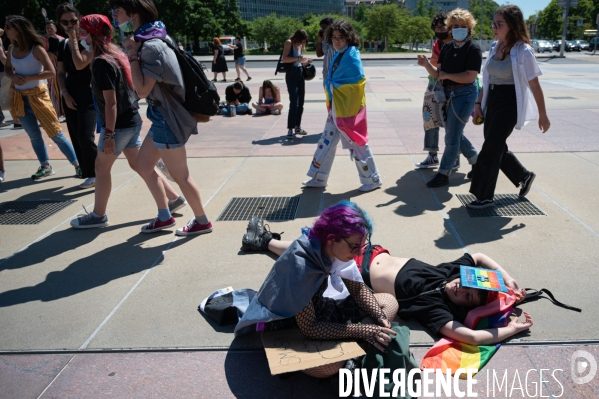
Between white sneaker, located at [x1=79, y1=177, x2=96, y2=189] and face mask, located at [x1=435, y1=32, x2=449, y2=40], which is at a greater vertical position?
face mask, located at [x1=435, y1=32, x2=449, y2=40]

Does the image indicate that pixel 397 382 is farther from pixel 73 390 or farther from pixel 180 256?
pixel 180 256

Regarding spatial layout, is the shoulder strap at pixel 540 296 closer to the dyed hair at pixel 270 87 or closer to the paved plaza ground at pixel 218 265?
the paved plaza ground at pixel 218 265

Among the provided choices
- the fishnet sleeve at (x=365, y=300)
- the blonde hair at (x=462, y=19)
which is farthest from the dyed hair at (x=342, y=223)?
the blonde hair at (x=462, y=19)

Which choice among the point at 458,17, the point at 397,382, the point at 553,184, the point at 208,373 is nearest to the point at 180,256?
the point at 208,373

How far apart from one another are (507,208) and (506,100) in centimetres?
104

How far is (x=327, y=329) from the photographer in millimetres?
2639

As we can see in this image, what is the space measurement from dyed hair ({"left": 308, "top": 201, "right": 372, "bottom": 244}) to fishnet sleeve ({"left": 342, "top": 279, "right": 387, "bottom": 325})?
0.32 m

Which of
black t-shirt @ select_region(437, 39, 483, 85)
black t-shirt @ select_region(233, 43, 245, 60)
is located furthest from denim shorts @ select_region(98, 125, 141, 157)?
black t-shirt @ select_region(233, 43, 245, 60)

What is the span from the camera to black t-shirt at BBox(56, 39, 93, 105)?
18.7 feet

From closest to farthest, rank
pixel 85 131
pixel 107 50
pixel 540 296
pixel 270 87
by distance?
pixel 540 296 < pixel 107 50 < pixel 85 131 < pixel 270 87

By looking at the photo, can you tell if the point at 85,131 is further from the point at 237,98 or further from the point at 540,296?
the point at 237,98

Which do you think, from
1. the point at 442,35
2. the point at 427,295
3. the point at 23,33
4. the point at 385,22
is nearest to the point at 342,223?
the point at 427,295

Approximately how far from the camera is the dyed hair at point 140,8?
379 centimetres

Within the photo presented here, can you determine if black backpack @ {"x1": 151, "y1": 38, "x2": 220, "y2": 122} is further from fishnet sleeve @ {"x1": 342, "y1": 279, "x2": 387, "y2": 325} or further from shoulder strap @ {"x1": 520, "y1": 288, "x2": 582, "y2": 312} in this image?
shoulder strap @ {"x1": 520, "y1": 288, "x2": 582, "y2": 312}
